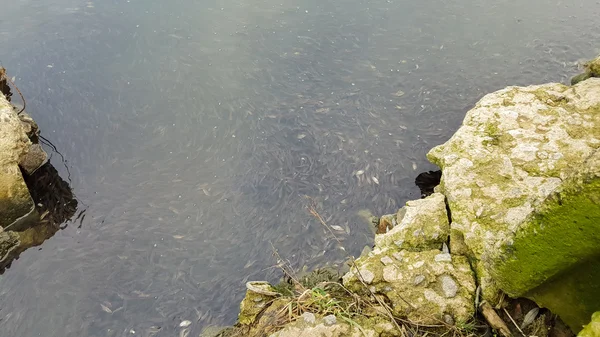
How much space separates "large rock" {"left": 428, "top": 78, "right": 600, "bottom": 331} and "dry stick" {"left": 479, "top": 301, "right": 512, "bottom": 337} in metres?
0.11

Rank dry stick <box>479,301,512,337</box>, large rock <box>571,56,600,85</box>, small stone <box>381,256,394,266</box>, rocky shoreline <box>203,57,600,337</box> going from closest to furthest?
rocky shoreline <box>203,57,600,337</box>
dry stick <box>479,301,512,337</box>
small stone <box>381,256,394,266</box>
large rock <box>571,56,600,85</box>

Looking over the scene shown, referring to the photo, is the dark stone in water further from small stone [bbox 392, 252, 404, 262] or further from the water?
small stone [bbox 392, 252, 404, 262]

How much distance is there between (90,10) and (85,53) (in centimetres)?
212

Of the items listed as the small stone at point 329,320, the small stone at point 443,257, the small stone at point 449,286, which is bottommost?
the small stone at point 329,320

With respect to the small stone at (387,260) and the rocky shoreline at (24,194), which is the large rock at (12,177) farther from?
the small stone at (387,260)

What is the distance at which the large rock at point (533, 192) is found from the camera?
3563 millimetres

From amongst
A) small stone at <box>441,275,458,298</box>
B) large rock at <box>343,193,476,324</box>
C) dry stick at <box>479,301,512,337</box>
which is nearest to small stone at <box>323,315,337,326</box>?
large rock at <box>343,193,476,324</box>

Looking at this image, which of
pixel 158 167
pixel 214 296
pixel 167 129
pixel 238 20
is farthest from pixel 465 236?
pixel 238 20

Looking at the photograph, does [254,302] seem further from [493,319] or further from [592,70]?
[592,70]

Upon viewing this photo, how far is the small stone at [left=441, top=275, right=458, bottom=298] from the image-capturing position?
16.7 ft

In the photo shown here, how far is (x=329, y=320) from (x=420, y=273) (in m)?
1.23

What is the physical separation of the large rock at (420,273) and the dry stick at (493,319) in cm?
13

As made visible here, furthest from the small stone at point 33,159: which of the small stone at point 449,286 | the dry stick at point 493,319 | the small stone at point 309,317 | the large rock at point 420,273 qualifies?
the dry stick at point 493,319

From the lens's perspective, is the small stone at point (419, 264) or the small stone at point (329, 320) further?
the small stone at point (419, 264)
